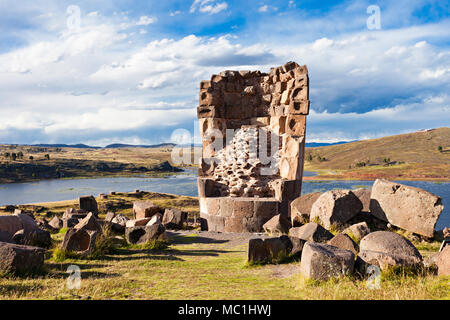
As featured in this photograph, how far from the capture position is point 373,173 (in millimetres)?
69625

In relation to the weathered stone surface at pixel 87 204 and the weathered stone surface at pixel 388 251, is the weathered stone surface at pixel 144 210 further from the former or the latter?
the weathered stone surface at pixel 388 251

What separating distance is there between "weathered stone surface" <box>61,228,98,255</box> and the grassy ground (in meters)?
0.31

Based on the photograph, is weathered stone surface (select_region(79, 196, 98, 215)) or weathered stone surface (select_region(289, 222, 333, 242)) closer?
weathered stone surface (select_region(289, 222, 333, 242))

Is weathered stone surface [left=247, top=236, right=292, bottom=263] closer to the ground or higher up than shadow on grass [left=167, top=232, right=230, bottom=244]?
higher up

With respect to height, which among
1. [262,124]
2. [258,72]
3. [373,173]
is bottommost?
[373,173]

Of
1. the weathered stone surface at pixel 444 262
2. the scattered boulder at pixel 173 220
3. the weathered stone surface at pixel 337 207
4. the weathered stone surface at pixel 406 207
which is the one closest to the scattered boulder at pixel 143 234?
the scattered boulder at pixel 173 220

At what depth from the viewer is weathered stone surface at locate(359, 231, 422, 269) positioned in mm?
5471

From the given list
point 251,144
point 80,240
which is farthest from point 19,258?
point 251,144

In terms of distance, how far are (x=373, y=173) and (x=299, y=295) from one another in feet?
229

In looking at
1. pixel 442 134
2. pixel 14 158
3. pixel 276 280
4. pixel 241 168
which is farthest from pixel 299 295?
pixel 442 134

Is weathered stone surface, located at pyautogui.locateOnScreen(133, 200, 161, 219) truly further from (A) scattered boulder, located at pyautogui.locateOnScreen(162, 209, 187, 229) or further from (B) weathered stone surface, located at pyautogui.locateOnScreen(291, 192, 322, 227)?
(B) weathered stone surface, located at pyautogui.locateOnScreen(291, 192, 322, 227)

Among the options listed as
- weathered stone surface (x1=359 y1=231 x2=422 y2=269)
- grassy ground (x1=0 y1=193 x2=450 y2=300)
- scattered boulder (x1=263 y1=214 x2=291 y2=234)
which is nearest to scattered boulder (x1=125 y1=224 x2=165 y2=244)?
grassy ground (x1=0 y1=193 x2=450 y2=300)
